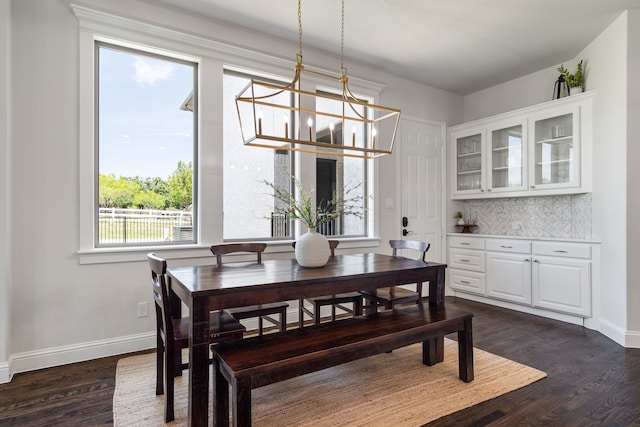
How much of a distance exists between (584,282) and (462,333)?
2.11 m

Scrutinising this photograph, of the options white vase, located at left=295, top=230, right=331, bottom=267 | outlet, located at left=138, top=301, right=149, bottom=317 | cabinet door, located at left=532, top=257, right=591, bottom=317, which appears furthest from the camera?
cabinet door, located at left=532, top=257, right=591, bottom=317

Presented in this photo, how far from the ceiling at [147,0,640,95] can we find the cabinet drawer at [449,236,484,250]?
2163mm

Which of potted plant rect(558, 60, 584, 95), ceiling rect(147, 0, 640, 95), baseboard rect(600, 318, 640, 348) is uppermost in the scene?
ceiling rect(147, 0, 640, 95)

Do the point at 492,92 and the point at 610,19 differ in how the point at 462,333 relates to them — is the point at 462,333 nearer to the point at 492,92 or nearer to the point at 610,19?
the point at 610,19

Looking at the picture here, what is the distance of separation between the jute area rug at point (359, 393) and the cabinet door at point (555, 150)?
2.26m

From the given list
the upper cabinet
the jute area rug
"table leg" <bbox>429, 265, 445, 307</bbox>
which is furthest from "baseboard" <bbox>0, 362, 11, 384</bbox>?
the upper cabinet

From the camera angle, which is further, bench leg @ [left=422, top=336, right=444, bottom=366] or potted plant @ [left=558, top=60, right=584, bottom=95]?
potted plant @ [left=558, top=60, right=584, bottom=95]

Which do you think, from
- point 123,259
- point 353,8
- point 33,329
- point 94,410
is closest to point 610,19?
point 353,8

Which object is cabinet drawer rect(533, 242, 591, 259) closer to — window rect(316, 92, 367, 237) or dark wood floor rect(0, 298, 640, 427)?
dark wood floor rect(0, 298, 640, 427)

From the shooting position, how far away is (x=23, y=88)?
8.52 ft

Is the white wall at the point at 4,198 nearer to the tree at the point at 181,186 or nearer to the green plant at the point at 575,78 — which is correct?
the tree at the point at 181,186

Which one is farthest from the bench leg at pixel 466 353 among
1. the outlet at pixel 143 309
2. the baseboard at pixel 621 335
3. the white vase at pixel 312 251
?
the outlet at pixel 143 309

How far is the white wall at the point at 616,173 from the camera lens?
10.3 ft

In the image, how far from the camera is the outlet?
3002 millimetres
